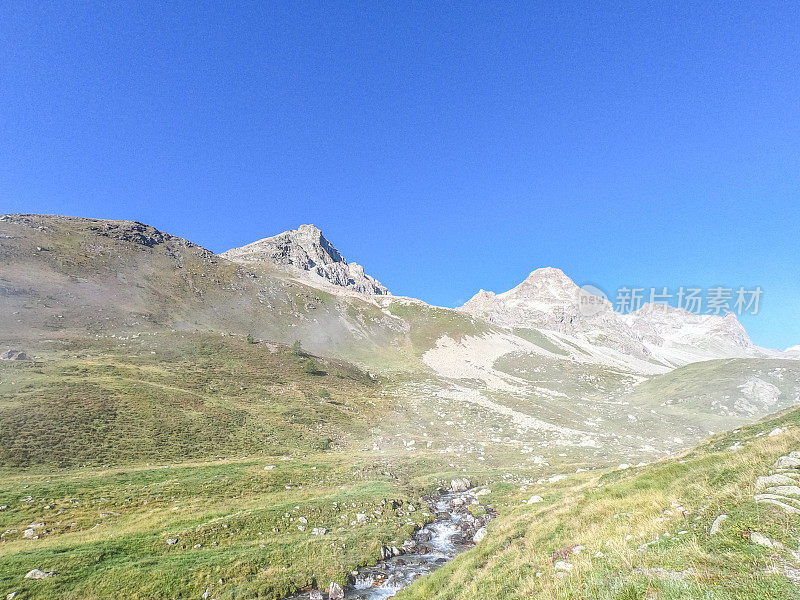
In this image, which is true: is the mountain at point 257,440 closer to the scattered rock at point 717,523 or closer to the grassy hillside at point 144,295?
the scattered rock at point 717,523

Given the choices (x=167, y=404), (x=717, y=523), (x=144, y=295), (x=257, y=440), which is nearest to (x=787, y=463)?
(x=717, y=523)

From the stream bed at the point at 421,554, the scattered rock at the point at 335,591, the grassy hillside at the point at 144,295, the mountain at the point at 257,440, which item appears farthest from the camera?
the grassy hillside at the point at 144,295

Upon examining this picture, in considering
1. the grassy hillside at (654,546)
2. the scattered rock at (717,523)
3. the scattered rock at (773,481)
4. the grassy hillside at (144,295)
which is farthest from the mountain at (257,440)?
the grassy hillside at (144,295)

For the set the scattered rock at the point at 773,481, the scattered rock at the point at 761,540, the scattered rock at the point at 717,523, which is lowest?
the scattered rock at the point at 717,523

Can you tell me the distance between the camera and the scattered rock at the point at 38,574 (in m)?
14.9

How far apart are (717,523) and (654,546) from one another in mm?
1710

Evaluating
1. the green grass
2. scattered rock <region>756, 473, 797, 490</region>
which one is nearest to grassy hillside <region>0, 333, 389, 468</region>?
the green grass

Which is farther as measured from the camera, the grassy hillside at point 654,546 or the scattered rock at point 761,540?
the scattered rock at point 761,540

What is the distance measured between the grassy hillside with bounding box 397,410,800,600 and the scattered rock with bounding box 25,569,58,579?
16.2 m

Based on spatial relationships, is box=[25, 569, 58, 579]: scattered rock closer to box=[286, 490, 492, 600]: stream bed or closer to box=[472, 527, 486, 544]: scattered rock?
box=[286, 490, 492, 600]: stream bed

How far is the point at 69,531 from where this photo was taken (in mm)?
19812

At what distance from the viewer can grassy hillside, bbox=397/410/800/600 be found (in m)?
6.67

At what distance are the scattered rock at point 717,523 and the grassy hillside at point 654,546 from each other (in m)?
0.13

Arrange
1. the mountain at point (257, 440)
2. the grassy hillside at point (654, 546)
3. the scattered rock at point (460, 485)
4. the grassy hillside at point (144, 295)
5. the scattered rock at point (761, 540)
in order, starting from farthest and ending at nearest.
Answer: the grassy hillside at point (144, 295) → the scattered rock at point (460, 485) → the mountain at point (257, 440) → the scattered rock at point (761, 540) → the grassy hillside at point (654, 546)
